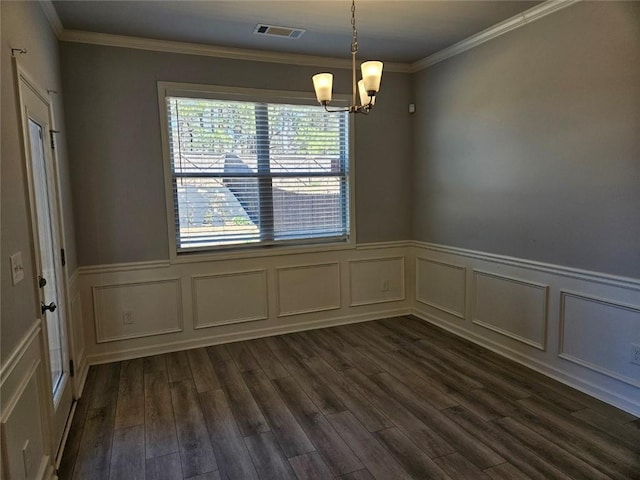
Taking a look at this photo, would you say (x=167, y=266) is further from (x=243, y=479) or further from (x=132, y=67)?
(x=243, y=479)

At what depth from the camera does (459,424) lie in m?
2.55

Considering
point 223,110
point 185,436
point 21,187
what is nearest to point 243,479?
point 185,436

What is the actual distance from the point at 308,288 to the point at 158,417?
6.47 feet

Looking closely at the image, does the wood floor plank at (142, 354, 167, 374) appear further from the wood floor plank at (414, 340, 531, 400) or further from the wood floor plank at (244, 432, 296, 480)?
the wood floor plank at (414, 340, 531, 400)

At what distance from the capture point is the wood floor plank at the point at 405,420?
2.34 metres

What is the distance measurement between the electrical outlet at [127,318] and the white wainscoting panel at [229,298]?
0.54 m

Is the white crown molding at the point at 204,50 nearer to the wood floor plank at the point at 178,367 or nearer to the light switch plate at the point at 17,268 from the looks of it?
the light switch plate at the point at 17,268

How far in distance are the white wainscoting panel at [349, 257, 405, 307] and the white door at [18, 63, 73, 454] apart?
2.71 meters

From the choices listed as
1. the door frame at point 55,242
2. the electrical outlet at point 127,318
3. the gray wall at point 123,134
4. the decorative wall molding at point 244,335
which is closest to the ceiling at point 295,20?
the gray wall at point 123,134

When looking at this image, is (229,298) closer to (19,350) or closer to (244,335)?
A: (244,335)

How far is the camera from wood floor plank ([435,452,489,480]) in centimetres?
209

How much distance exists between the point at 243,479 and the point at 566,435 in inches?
72.7

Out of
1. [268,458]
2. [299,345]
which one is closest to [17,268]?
[268,458]

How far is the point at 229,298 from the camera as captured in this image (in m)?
3.99
